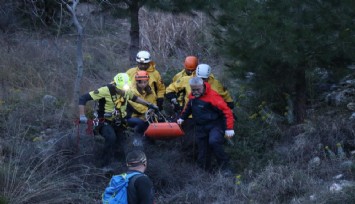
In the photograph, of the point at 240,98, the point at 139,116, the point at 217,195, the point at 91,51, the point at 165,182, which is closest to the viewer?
the point at 217,195

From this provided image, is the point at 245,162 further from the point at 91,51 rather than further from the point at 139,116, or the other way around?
the point at 91,51

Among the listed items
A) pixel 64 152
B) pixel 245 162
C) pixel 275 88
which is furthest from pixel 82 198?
pixel 275 88

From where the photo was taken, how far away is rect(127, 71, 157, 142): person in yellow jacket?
9586mm

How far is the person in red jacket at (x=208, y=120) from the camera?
9.14 m

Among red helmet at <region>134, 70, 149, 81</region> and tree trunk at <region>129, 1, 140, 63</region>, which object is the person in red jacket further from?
tree trunk at <region>129, 1, 140, 63</region>

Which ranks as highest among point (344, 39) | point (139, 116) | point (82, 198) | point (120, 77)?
point (344, 39)

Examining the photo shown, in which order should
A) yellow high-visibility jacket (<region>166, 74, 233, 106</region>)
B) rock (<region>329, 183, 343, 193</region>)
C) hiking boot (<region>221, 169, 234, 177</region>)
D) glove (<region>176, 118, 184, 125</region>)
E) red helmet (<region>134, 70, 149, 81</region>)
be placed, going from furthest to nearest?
yellow high-visibility jacket (<region>166, 74, 233, 106</region>), red helmet (<region>134, 70, 149, 81</region>), glove (<region>176, 118, 184, 125</region>), hiking boot (<region>221, 169, 234, 177</region>), rock (<region>329, 183, 343, 193</region>)

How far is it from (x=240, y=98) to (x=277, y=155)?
1987 millimetres

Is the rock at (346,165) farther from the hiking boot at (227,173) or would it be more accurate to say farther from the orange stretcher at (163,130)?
the orange stretcher at (163,130)

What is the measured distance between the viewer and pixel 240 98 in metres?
11.2

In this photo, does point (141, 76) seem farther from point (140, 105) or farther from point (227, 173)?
point (227, 173)

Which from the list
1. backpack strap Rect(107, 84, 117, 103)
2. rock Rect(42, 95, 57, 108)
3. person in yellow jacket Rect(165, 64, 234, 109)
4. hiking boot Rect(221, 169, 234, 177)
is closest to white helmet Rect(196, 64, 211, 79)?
person in yellow jacket Rect(165, 64, 234, 109)

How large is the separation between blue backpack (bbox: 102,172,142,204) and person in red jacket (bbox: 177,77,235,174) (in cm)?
315

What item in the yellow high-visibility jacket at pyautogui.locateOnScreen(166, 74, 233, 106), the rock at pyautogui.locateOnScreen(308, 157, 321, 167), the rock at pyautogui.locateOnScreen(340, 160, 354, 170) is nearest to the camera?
the rock at pyautogui.locateOnScreen(340, 160, 354, 170)
